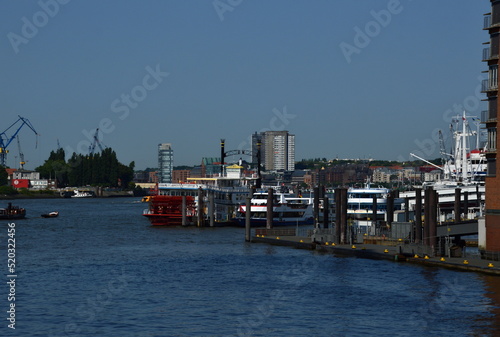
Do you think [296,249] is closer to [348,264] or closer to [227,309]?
[348,264]

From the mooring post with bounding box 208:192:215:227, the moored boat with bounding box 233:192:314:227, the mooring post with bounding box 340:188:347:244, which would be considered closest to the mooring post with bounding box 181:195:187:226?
the mooring post with bounding box 208:192:215:227

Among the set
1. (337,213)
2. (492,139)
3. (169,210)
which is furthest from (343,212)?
(169,210)

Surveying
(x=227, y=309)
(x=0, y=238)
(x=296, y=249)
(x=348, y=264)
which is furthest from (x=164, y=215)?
(x=227, y=309)

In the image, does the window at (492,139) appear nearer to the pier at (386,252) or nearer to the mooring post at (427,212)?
the mooring post at (427,212)

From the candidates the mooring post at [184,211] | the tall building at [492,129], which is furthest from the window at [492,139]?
the mooring post at [184,211]

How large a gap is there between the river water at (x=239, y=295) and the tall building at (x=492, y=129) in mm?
3932

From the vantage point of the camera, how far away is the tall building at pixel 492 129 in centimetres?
5800

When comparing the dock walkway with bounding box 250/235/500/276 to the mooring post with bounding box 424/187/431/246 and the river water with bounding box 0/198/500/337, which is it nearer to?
the river water with bounding box 0/198/500/337

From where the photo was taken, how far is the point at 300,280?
191 ft

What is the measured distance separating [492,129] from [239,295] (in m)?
21.9

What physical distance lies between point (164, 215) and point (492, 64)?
67.0 m

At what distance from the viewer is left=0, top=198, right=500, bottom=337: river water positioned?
43.2m

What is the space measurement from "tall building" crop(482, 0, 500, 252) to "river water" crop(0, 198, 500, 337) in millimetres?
3932

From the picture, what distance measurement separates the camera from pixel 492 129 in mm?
59969
